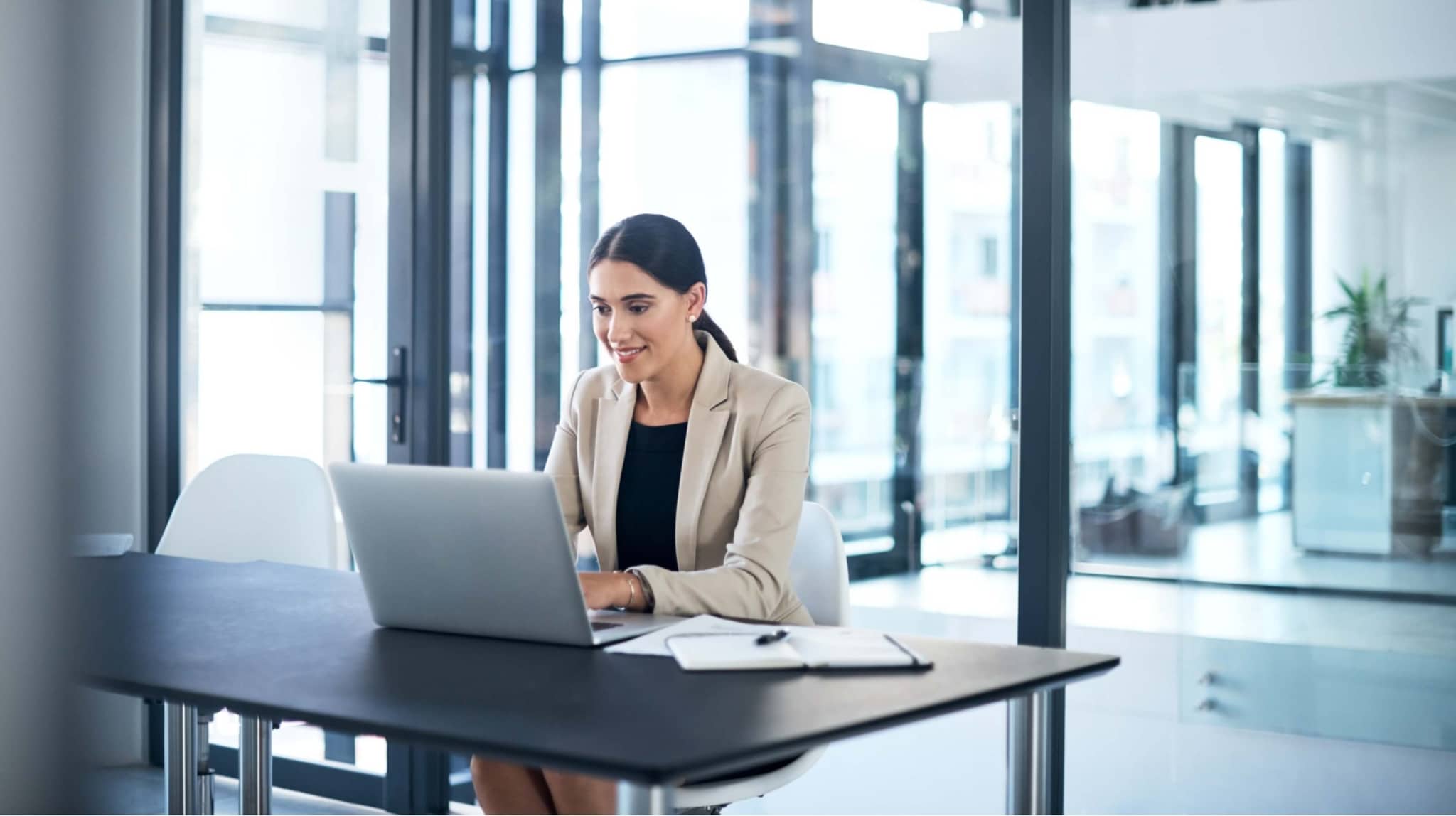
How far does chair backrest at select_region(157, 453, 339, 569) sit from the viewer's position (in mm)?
3096

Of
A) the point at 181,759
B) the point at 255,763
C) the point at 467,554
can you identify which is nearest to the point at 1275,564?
the point at 467,554

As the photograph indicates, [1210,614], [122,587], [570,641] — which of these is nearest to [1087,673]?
[570,641]

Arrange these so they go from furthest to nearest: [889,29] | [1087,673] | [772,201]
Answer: [772,201] < [889,29] < [1087,673]

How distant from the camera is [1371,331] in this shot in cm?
240

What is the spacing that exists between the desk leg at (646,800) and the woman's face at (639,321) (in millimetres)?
1168

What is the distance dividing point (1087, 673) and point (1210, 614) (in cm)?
105

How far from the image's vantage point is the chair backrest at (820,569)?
2352 millimetres

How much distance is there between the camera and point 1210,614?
8.50ft

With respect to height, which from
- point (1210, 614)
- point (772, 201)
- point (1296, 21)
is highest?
point (1296, 21)

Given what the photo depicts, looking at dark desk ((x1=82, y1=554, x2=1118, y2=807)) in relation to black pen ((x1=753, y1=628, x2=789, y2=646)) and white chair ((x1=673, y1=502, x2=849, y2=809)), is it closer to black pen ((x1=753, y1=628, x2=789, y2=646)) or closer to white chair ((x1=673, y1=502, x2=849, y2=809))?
black pen ((x1=753, y1=628, x2=789, y2=646))

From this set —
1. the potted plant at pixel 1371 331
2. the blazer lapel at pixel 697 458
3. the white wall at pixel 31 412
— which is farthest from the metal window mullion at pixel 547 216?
the white wall at pixel 31 412

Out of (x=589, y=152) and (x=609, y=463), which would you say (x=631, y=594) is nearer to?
(x=609, y=463)

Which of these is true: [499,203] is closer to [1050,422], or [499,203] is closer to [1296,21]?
[1050,422]

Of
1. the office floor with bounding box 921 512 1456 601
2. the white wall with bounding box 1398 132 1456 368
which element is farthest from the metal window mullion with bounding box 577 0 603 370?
the white wall with bounding box 1398 132 1456 368
